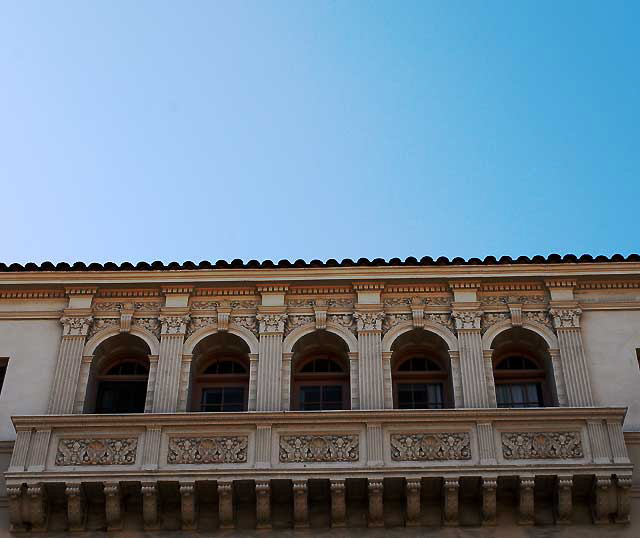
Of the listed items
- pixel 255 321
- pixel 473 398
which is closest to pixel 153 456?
pixel 255 321

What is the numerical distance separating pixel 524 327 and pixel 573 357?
3.49ft

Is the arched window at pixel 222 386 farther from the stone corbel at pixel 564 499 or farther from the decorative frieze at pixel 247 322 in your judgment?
the stone corbel at pixel 564 499

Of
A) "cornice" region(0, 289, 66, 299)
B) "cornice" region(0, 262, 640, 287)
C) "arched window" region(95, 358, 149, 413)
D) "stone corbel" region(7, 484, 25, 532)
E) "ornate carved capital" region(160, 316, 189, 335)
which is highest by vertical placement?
"cornice" region(0, 262, 640, 287)

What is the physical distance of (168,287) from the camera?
71.2ft

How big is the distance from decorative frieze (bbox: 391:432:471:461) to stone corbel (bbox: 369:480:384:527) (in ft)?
2.12

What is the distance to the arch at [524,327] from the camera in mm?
20797

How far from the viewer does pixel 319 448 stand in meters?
19.2

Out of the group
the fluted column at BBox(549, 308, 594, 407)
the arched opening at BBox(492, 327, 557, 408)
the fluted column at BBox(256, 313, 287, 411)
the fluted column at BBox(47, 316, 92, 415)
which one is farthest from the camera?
the arched opening at BBox(492, 327, 557, 408)

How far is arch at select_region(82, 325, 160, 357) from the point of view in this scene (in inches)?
827

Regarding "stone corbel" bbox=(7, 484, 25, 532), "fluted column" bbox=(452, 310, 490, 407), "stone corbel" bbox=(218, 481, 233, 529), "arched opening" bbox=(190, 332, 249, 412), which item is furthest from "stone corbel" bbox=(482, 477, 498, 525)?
"stone corbel" bbox=(7, 484, 25, 532)

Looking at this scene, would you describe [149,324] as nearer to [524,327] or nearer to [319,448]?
[319,448]

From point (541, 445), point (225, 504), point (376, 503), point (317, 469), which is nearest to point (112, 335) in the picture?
point (225, 504)

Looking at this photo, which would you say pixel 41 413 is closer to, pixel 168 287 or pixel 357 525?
pixel 168 287

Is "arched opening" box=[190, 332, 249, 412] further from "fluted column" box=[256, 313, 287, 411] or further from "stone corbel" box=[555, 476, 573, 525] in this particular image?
"stone corbel" box=[555, 476, 573, 525]
